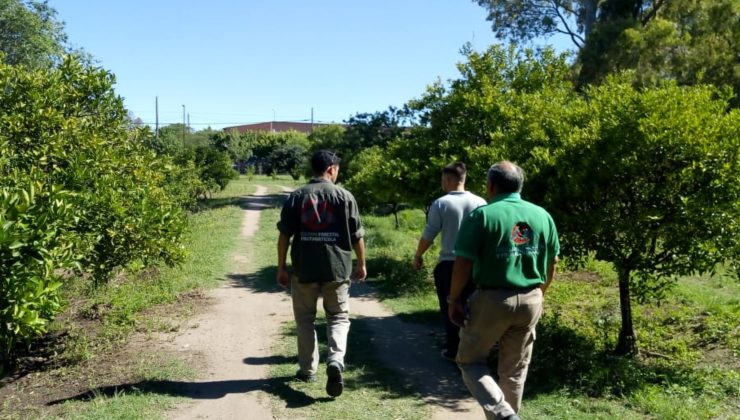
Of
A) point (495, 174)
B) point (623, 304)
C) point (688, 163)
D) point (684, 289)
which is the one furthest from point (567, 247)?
point (684, 289)

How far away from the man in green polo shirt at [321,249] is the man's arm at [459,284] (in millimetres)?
1210

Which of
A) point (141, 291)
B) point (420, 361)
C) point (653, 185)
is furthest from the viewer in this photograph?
point (141, 291)

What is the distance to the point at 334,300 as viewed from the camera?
4.92 metres

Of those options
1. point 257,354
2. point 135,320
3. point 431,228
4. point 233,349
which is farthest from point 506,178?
point 135,320

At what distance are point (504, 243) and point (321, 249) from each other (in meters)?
1.66

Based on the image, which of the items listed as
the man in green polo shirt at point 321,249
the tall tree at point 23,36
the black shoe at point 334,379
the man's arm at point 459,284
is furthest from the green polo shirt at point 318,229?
the tall tree at point 23,36

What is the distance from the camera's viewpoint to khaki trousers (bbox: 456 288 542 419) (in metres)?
3.65

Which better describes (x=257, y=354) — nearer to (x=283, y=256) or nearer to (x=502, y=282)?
(x=283, y=256)

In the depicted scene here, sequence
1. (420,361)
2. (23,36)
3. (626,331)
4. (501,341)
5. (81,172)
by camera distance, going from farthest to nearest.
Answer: (23,36), (626,331), (420,361), (81,172), (501,341)

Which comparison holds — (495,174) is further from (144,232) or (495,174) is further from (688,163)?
(144,232)

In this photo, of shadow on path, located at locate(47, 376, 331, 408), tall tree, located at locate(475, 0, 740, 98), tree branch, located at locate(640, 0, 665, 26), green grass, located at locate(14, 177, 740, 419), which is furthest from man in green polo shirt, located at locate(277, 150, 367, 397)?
tree branch, located at locate(640, 0, 665, 26)

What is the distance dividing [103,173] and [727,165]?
6.00m

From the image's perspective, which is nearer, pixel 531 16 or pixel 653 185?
pixel 653 185

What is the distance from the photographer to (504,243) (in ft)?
12.0
